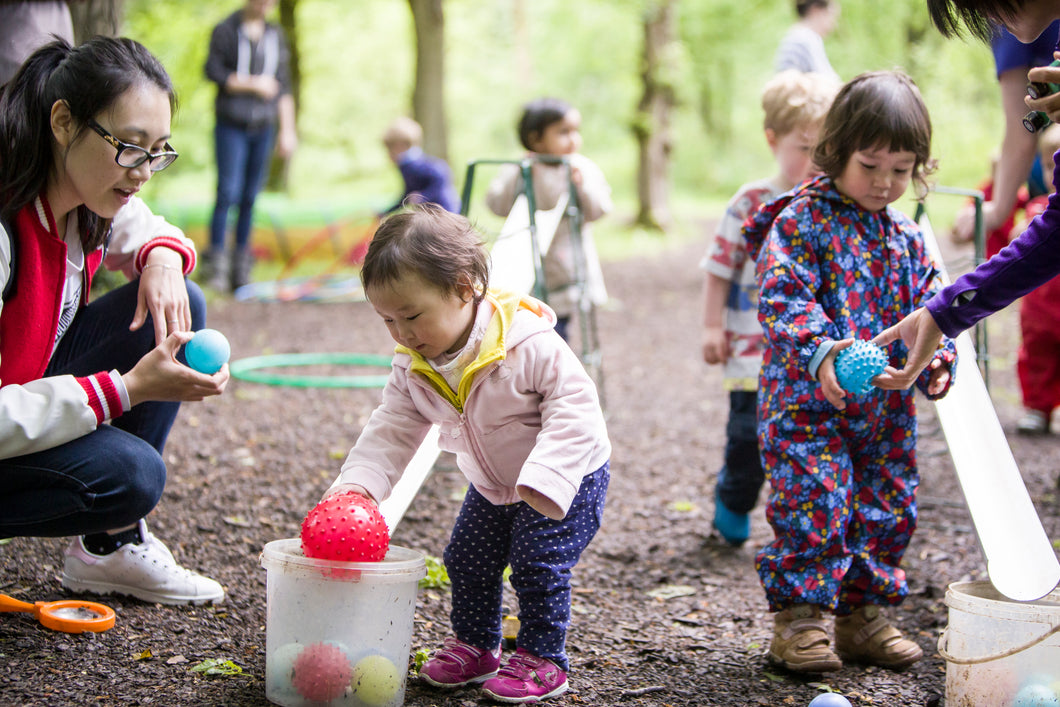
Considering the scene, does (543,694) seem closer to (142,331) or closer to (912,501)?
(912,501)

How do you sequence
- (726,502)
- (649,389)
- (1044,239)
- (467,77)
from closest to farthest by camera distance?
(1044,239) < (726,502) < (649,389) < (467,77)

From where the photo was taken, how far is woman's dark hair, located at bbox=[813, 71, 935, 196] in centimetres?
270

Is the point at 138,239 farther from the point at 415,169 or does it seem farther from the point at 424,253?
the point at 415,169

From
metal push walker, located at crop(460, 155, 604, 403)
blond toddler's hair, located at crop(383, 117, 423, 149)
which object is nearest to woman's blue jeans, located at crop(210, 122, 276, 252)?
blond toddler's hair, located at crop(383, 117, 423, 149)

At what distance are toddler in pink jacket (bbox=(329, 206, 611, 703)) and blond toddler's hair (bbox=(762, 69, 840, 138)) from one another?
142 cm

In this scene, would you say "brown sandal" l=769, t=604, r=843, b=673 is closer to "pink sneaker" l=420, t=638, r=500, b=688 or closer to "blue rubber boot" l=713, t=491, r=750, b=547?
"pink sneaker" l=420, t=638, r=500, b=688

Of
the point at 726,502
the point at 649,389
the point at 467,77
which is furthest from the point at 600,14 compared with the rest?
the point at 726,502

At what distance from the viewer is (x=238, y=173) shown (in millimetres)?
8555

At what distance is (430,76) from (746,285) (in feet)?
29.4

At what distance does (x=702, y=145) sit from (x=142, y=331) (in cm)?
2773

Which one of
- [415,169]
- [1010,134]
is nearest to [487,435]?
[1010,134]

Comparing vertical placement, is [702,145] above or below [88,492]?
above

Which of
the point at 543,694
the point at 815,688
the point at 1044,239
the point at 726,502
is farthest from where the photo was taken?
the point at 726,502

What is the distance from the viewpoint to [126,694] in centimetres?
234
